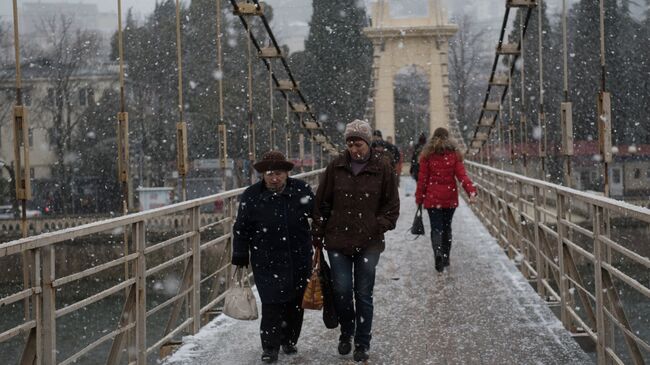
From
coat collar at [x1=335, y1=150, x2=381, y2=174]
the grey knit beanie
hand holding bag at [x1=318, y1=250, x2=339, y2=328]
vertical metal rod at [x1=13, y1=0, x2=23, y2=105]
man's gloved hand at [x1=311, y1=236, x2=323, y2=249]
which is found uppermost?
vertical metal rod at [x1=13, y1=0, x2=23, y2=105]

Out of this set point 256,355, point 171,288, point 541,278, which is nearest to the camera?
point 256,355

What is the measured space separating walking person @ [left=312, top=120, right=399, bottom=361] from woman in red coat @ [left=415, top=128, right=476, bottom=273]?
3.32 m

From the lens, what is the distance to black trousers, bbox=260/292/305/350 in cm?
579

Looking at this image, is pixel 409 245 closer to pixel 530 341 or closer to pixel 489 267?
pixel 489 267

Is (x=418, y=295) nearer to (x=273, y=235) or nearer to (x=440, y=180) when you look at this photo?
(x=440, y=180)

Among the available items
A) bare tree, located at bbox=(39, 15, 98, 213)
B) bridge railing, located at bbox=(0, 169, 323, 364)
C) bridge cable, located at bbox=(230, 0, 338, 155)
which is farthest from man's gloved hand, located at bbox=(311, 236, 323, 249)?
bare tree, located at bbox=(39, 15, 98, 213)

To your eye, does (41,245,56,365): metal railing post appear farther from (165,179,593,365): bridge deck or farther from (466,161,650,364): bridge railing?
(466,161,650,364): bridge railing

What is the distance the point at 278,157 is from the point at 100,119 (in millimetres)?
36732

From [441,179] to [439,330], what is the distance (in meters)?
2.77

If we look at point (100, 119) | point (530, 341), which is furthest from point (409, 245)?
point (100, 119)

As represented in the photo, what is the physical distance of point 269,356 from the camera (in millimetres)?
5777

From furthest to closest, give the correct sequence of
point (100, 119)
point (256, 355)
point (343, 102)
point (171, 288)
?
point (343, 102) < point (100, 119) < point (171, 288) < point (256, 355)

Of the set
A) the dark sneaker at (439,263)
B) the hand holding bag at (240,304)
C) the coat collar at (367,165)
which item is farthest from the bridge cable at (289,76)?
the hand holding bag at (240,304)

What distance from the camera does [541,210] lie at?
7.94 m
